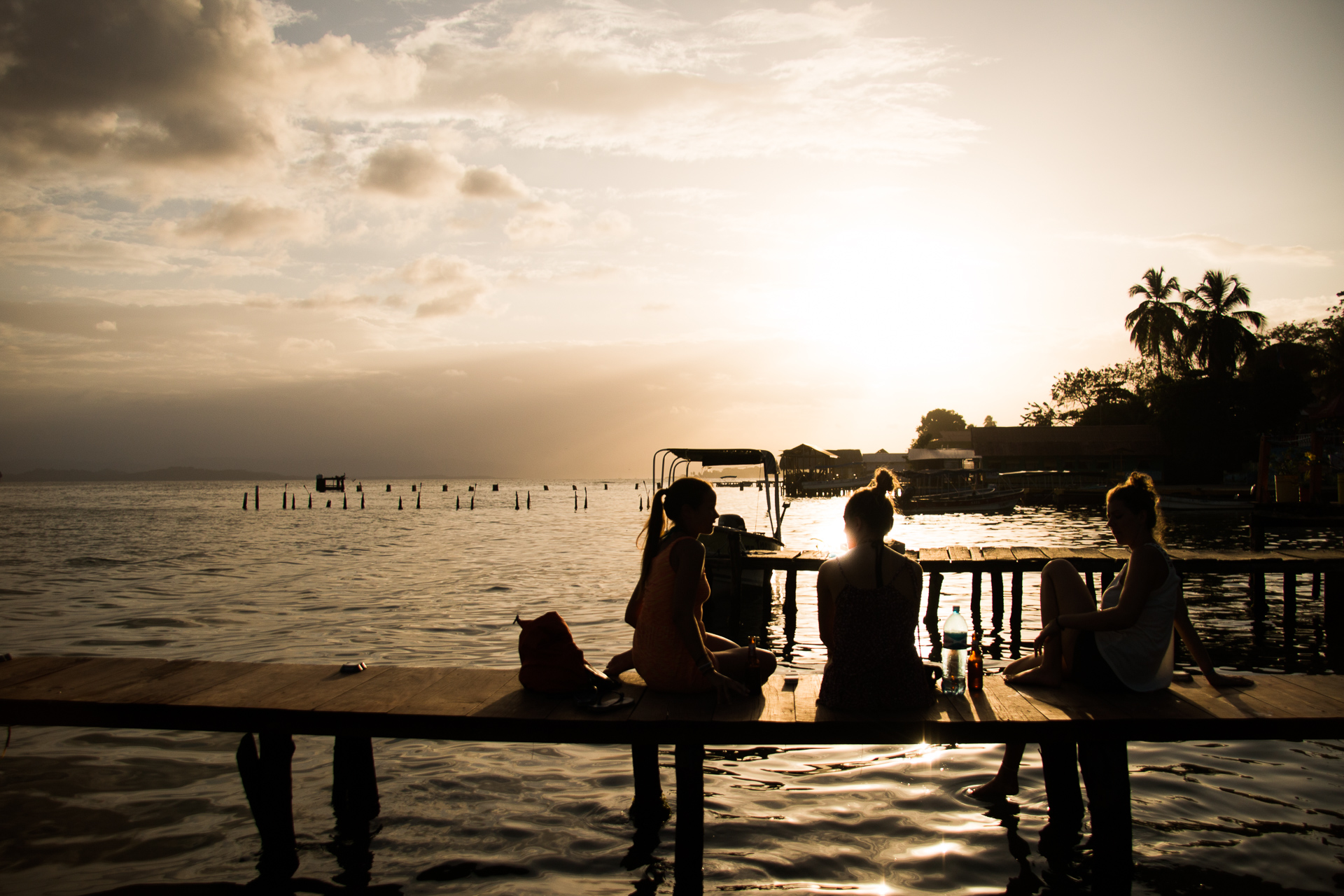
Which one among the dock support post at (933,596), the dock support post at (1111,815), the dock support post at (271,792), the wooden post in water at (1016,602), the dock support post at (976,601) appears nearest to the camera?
the dock support post at (1111,815)

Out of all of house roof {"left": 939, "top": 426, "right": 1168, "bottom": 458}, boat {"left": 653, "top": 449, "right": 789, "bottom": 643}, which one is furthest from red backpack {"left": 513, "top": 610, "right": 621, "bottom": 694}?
house roof {"left": 939, "top": 426, "right": 1168, "bottom": 458}

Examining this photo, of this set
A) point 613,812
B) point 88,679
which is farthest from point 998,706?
point 88,679

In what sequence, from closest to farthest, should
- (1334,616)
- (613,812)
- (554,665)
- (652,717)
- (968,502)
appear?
(652,717), (554,665), (613,812), (1334,616), (968,502)

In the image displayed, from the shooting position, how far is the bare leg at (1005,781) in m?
6.29

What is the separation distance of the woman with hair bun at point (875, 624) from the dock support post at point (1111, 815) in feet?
3.75

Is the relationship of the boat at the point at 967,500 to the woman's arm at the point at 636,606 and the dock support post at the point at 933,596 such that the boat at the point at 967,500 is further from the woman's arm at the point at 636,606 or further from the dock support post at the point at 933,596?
the woman's arm at the point at 636,606

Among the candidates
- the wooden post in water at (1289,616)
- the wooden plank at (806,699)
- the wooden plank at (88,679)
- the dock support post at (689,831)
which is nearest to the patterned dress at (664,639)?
the dock support post at (689,831)

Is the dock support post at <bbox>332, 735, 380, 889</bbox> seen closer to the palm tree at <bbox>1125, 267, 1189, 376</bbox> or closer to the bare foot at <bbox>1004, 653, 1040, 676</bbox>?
the bare foot at <bbox>1004, 653, 1040, 676</bbox>

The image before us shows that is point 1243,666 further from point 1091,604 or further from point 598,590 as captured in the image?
point 598,590

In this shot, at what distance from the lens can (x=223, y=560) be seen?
30156mm

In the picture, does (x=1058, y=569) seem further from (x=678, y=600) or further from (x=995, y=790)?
(x=678, y=600)

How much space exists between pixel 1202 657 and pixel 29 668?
8436mm

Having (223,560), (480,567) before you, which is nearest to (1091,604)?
(480,567)

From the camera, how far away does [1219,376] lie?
6481 centimetres
